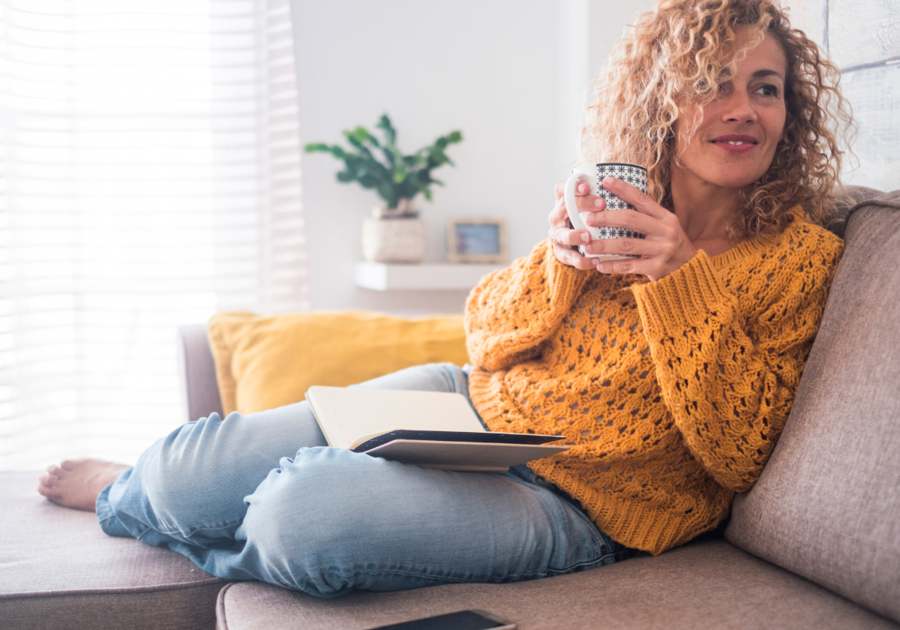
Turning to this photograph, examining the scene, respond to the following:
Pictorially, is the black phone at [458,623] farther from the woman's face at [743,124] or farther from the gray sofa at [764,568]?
the woman's face at [743,124]

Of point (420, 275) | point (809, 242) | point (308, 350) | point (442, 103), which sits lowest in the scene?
point (308, 350)

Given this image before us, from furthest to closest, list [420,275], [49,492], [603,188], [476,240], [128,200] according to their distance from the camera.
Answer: [476,240] → [420,275] → [128,200] → [49,492] → [603,188]

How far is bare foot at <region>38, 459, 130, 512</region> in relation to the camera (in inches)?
48.9

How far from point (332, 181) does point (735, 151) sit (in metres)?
1.74

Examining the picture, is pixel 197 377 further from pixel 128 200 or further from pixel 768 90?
pixel 768 90

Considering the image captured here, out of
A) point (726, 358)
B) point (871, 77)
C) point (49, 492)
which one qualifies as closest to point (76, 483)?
point (49, 492)

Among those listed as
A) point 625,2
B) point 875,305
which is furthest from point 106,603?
point 625,2

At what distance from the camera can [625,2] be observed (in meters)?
2.09

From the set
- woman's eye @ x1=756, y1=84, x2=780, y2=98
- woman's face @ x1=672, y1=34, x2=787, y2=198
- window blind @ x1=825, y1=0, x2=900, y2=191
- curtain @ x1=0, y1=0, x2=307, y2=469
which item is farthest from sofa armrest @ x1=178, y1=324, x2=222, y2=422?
window blind @ x1=825, y1=0, x2=900, y2=191

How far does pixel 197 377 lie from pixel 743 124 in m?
1.16

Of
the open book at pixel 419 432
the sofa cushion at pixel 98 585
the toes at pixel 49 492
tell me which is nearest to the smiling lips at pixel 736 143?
the open book at pixel 419 432

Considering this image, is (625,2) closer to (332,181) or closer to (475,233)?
(475,233)

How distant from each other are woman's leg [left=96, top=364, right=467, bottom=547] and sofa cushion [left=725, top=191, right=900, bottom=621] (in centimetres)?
65

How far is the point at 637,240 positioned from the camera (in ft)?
2.92
